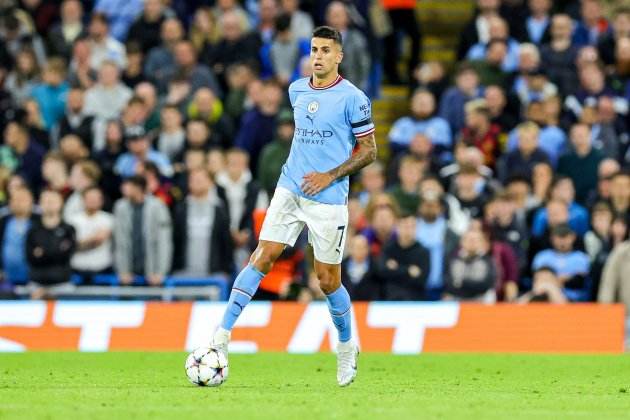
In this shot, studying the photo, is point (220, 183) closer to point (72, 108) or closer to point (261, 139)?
point (261, 139)

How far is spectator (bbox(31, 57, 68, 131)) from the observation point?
2206cm

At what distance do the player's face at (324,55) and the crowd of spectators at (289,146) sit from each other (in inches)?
270

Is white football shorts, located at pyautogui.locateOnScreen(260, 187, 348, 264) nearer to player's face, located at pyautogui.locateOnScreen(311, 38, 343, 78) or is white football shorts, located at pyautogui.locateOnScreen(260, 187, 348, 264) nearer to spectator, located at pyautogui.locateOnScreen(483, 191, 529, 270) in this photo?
player's face, located at pyautogui.locateOnScreen(311, 38, 343, 78)

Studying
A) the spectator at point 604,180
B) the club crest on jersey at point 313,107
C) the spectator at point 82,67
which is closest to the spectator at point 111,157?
the spectator at point 82,67

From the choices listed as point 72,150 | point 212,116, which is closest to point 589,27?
point 212,116

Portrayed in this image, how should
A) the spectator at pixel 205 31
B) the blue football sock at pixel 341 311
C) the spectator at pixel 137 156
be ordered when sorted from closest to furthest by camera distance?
the blue football sock at pixel 341 311
the spectator at pixel 137 156
the spectator at pixel 205 31

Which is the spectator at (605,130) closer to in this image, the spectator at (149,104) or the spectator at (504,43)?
the spectator at (504,43)

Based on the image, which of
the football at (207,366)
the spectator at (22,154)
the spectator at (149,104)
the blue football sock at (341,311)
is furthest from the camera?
the spectator at (149,104)

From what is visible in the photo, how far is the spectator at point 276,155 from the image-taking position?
19781mm

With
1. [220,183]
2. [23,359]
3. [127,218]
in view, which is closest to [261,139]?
[220,183]

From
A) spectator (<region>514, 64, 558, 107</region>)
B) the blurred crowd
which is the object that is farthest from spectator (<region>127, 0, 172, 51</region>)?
spectator (<region>514, 64, 558, 107</region>)

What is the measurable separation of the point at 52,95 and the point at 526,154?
7.20 metres

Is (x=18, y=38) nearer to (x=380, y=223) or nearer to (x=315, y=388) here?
(x=380, y=223)

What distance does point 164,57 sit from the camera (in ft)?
73.7
